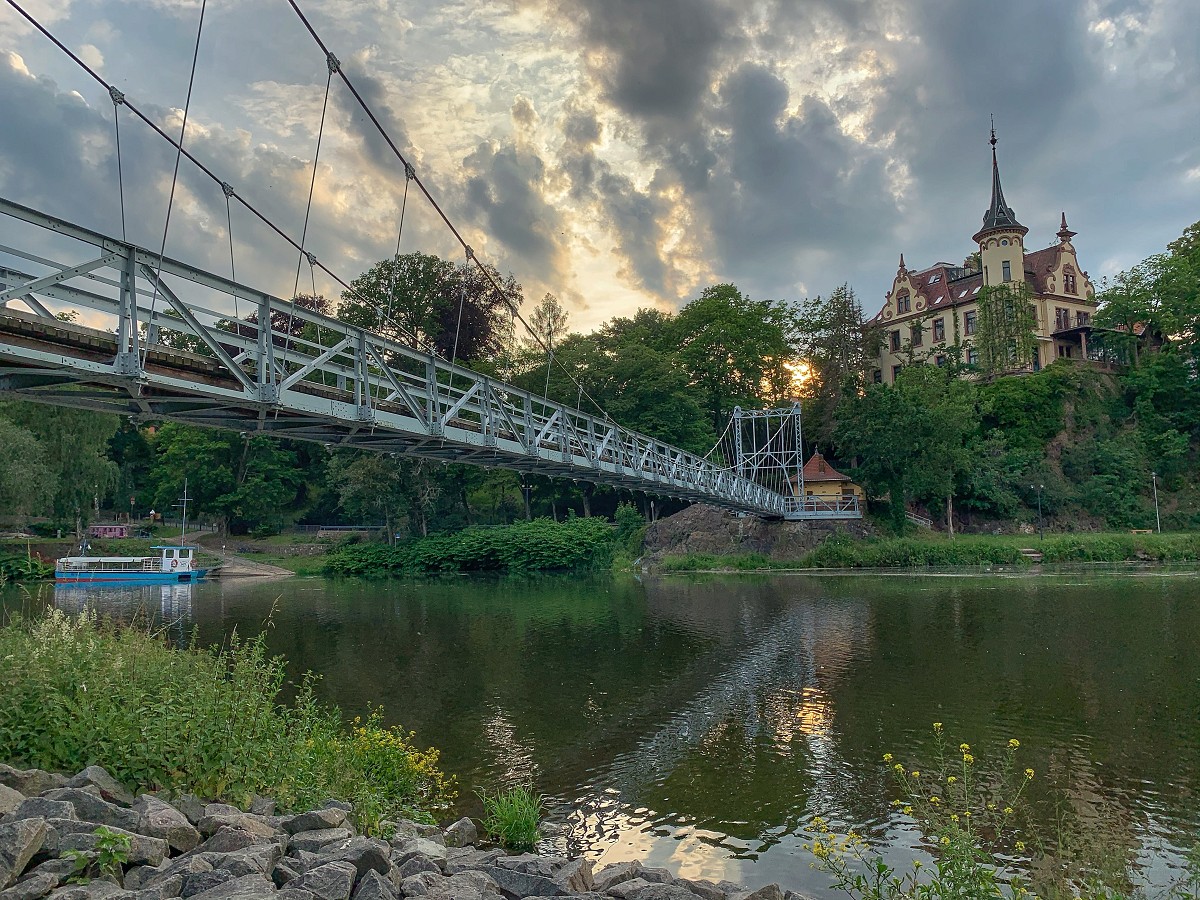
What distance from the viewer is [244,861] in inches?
203

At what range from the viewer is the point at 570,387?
160ft

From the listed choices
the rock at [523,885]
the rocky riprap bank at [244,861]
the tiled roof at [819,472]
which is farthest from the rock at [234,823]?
the tiled roof at [819,472]

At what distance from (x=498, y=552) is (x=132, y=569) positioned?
19147mm

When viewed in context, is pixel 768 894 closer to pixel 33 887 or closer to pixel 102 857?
pixel 102 857

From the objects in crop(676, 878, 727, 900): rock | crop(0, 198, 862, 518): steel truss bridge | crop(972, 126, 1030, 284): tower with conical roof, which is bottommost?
crop(676, 878, 727, 900): rock

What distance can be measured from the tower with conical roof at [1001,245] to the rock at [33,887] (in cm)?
5974

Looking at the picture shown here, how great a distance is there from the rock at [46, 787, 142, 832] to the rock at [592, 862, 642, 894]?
10.9 feet

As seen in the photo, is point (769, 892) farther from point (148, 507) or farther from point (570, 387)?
point (148, 507)

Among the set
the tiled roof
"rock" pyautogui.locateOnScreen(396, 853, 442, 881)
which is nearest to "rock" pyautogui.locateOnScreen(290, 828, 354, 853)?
"rock" pyautogui.locateOnScreen(396, 853, 442, 881)

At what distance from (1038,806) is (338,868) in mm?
7420

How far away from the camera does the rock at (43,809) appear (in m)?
5.29

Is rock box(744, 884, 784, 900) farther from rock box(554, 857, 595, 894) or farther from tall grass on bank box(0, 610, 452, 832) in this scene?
tall grass on bank box(0, 610, 452, 832)

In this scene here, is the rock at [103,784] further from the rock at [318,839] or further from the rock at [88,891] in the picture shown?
the rock at [88,891]

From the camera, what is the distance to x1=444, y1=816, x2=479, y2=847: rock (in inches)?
301
